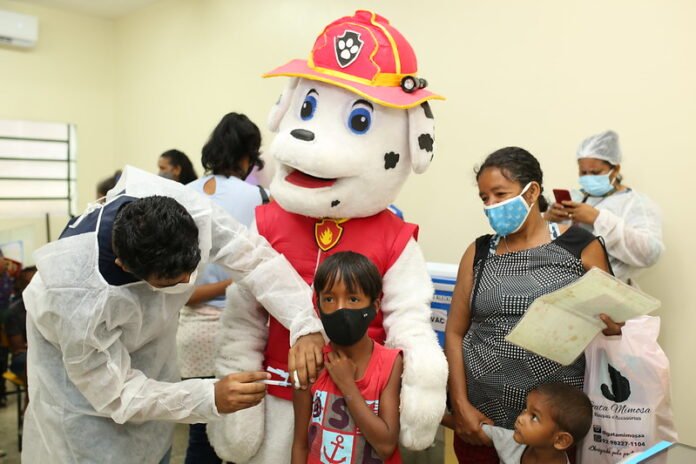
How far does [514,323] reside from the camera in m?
1.69

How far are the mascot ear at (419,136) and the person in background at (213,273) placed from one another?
30.4 inches

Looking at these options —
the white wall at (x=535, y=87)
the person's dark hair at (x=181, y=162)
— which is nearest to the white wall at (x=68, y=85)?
the white wall at (x=535, y=87)

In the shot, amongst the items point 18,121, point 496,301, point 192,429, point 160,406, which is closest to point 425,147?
point 496,301

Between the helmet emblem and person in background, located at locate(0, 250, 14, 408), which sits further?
person in background, located at locate(0, 250, 14, 408)

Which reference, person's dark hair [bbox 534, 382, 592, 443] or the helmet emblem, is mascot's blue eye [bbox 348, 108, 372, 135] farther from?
person's dark hair [bbox 534, 382, 592, 443]

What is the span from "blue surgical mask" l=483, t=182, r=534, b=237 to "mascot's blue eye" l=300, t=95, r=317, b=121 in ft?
1.86

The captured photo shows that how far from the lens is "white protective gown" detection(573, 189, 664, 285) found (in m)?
2.47

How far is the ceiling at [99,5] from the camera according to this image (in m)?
5.70

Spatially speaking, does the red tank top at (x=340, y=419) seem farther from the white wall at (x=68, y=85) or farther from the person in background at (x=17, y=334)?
the white wall at (x=68, y=85)

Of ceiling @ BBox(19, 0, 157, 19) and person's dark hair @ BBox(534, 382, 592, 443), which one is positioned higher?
ceiling @ BBox(19, 0, 157, 19)

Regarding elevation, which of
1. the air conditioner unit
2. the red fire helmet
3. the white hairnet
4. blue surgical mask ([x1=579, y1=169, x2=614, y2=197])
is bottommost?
blue surgical mask ([x1=579, y1=169, x2=614, y2=197])

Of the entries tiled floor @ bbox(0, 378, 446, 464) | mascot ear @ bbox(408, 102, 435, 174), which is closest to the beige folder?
mascot ear @ bbox(408, 102, 435, 174)

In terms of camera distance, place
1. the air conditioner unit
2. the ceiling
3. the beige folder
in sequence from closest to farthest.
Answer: the beige folder → the air conditioner unit → the ceiling

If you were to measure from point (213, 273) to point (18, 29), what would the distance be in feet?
14.9
